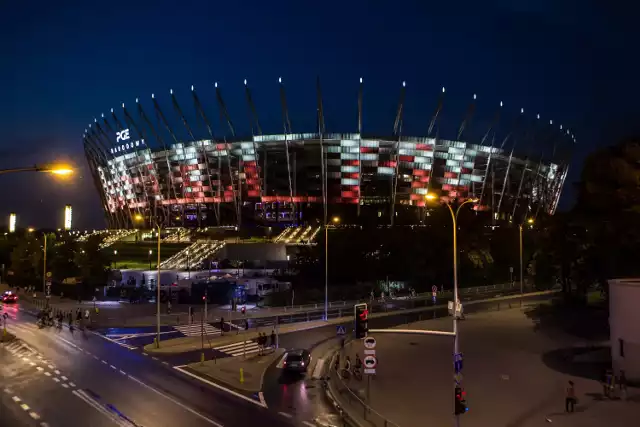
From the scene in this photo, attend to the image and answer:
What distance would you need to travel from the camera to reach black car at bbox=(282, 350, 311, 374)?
27.2m

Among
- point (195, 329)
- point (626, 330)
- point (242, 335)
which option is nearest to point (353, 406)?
point (626, 330)

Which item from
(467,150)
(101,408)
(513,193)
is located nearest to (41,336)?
(101,408)

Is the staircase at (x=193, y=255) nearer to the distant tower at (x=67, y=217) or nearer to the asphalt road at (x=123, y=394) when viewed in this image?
the asphalt road at (x=123, y=394)

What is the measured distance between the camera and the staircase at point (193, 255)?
76750 mm

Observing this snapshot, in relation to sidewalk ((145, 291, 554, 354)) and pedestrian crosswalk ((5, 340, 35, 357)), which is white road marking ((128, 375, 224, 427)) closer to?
sidewalk ((145, 291, 554, 354))

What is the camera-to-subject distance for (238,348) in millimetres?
34969

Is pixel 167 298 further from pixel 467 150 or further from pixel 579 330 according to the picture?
pixel 467 150

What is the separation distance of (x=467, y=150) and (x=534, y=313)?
248 ft

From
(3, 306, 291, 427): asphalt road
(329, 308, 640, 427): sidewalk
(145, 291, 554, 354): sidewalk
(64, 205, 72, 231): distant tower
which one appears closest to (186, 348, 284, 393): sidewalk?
(3, 306, 291, 427): asphalt road

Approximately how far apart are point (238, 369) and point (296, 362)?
337 centimetres

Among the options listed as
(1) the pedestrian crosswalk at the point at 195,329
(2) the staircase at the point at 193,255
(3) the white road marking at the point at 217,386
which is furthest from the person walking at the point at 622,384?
(2) the staircase at the point at 193,255

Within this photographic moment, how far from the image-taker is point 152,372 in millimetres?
27531

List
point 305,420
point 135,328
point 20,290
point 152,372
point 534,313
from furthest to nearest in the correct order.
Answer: point 20,290 < point 534,313 < point 135,328 < point 152,372 < point 305,420

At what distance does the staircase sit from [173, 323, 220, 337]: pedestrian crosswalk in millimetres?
30599
